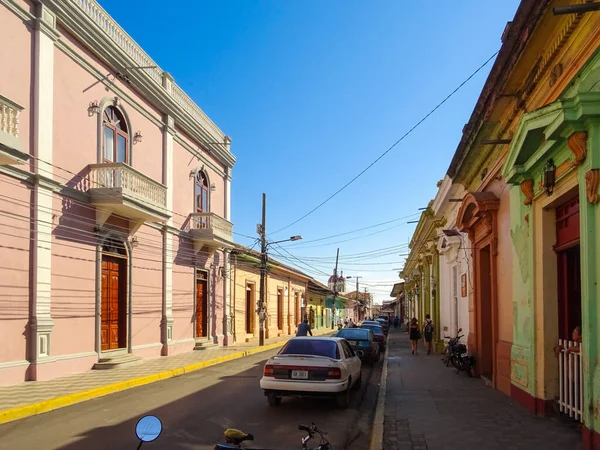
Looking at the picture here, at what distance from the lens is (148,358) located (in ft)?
60.3

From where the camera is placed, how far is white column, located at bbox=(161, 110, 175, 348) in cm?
1986

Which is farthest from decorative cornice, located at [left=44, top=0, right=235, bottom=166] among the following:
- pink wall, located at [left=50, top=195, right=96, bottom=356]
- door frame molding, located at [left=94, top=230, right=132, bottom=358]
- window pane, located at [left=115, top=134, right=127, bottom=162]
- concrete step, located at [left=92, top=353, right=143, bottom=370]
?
concrete step, located at [left=92, top=353, right=143, bottom=370]

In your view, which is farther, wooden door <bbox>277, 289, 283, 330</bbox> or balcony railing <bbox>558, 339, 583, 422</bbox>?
wooden door <bbox>277, 289, 283, 330</bbox>

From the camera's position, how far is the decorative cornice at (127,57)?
46.8 feet

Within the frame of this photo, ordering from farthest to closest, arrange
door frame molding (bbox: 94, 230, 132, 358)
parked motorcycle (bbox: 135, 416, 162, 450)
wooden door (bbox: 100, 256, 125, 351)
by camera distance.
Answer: wooden door (bbox: 100, 256, 125, 351) → door frame molding (bbox: 94, 230, 132, 358) → parked motorcycle (bbox: 135, 416, 162, 450)

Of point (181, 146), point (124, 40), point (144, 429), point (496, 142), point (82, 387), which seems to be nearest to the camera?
point (144, 429)

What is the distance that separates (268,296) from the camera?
3712 cm

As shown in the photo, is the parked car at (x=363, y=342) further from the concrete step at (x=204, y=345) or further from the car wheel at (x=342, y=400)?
the car wheel at (x=342, y=400)

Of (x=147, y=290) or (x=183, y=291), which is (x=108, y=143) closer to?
(x=147, y=290)

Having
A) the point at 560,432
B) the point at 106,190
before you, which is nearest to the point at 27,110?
the point at 106,190

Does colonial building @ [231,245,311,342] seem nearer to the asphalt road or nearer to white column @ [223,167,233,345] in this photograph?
white column @ [223,167,233,345]

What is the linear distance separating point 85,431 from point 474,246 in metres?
9.72

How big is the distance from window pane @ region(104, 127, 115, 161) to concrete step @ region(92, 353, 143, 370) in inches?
224

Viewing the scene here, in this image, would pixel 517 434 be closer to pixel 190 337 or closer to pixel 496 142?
pixel 496 142
